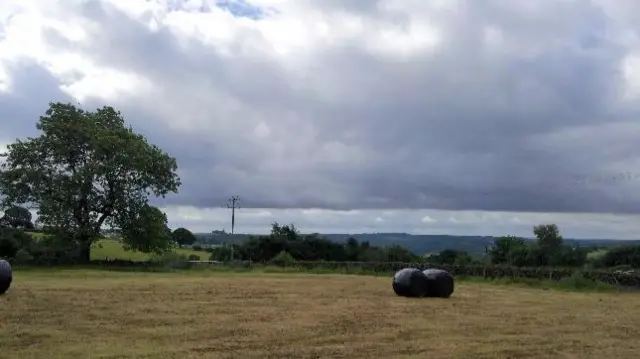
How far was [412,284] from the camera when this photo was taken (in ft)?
86.2

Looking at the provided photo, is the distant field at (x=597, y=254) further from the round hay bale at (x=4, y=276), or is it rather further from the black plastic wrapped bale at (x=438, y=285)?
the round hay bale at (x=4, y=276)

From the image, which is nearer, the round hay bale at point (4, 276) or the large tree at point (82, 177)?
the round hay bale at point (4, 276)

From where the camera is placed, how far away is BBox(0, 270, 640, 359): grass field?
1395 centimetres

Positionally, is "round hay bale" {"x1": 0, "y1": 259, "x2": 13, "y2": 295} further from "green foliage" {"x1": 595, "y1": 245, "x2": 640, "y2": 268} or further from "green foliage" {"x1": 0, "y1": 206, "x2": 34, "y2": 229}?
"green foliage" {"x1": 595, "y1": 245, "x2": 640, "y2": 268}

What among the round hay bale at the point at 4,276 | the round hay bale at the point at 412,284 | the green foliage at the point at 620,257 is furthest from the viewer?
the green foliage at the point at 620,257

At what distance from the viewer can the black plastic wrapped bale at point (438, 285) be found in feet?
87.2

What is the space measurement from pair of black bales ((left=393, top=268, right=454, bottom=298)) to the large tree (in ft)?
90.3

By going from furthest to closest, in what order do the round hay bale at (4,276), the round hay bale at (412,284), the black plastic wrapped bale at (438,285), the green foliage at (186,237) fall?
the green foliage at (186,237) < the black plastic wrapped bale at (438,285) < the round hay bale at (412,284) < the round hay bale at (4,276)

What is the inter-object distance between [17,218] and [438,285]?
128 feet

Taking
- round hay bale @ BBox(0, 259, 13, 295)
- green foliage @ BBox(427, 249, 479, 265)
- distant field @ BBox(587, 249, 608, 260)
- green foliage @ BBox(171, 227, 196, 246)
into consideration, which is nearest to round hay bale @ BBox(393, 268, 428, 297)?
round hay bale @ BBox(0, 259, 13, 295)

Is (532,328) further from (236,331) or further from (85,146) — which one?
(85,146)

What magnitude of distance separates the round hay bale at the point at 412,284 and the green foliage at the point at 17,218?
32.9 metres

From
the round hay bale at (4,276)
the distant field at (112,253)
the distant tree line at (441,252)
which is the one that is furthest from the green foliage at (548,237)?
the round hay bale at (4,276)

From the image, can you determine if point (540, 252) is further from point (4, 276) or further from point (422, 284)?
point (4, 276)
